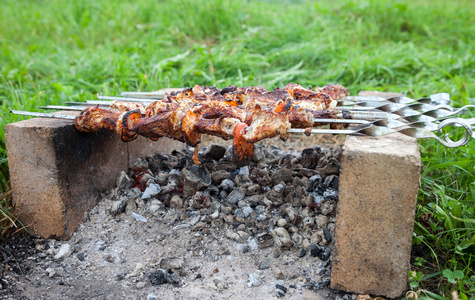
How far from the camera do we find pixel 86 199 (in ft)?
8.38

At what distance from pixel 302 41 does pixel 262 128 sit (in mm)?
4230

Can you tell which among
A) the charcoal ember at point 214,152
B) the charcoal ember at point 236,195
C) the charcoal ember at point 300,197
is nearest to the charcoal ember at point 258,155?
the charcoal ember at point 214,152

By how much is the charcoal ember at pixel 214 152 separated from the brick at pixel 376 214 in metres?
1.33

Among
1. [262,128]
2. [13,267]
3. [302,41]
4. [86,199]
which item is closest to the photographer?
[262,128]

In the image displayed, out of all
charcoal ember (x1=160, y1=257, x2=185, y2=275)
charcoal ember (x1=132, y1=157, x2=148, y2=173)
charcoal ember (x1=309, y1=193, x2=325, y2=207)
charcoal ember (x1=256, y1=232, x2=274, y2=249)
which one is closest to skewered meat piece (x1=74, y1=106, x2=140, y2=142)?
charcoal ember (x1=132, y1=157, x2=148, y2=173)

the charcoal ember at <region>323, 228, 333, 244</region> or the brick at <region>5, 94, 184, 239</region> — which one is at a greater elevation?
the brick at <region>5, 94, 184, 239</region>

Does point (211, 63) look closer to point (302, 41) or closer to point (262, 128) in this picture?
point (302, 41)

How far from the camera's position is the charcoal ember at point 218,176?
2.76 metres

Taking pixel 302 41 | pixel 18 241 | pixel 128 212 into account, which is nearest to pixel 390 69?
pixel 302 41

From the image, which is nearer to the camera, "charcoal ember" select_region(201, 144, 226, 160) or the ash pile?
the ash pile

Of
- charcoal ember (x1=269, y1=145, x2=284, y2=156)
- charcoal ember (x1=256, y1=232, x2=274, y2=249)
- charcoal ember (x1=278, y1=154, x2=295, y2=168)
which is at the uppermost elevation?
charcoal ember (x1=278, y1=154, x2=295, y2=168)

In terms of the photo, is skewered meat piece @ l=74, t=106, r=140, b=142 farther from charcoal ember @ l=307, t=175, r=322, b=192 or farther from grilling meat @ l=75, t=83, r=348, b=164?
charcoal ember @ l=307, t=175, r=322, b=192

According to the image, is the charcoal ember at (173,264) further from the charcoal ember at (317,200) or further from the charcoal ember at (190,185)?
the charcoal ember at (317,200)

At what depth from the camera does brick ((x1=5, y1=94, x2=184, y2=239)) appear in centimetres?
226
